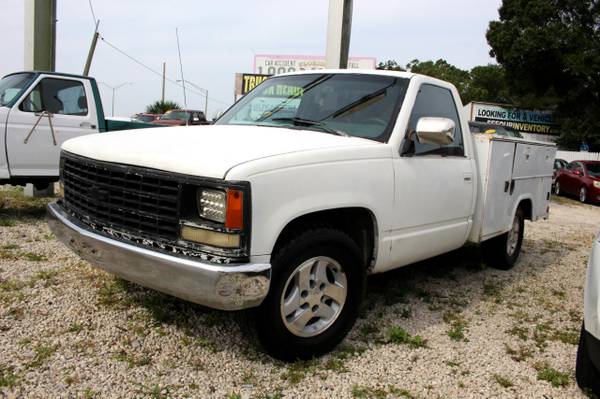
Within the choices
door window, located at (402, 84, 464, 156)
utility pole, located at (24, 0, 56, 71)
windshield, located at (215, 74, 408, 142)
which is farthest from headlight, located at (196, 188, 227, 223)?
utility pole, located at (24, 0, 56, 71)

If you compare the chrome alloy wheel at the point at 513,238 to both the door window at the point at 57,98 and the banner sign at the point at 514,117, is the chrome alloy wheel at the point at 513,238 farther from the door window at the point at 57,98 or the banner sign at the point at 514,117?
the banner sign at the point at 514,117

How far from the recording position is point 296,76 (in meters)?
4.50

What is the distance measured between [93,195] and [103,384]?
108 centimetres

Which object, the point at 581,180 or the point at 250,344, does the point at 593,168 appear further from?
the point at 250,344

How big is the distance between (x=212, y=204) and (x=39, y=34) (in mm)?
7587

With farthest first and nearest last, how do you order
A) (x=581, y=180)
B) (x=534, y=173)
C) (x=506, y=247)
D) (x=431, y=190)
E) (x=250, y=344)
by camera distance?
(x=581, y=180)
(x=534, y=173)
(x=506, y=247)
(x=431, y=190)
(x=250, y=344)

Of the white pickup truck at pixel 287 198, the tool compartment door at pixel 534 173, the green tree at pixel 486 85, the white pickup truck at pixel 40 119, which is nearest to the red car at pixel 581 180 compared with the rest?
the tool compartment door at pixel 534 173

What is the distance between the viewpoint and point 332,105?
4.00 m

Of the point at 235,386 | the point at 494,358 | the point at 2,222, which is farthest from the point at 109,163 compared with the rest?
the point at 2,222

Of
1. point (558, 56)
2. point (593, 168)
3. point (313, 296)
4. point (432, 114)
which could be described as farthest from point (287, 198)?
point (558, 56)

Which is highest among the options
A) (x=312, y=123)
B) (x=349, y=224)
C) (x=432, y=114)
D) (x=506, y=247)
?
(x=432, y=114)

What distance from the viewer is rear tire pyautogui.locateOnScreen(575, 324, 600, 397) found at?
3.04 meters

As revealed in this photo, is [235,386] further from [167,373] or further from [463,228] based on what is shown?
[463,228]

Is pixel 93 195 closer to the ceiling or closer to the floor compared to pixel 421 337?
closer to the ceiling
